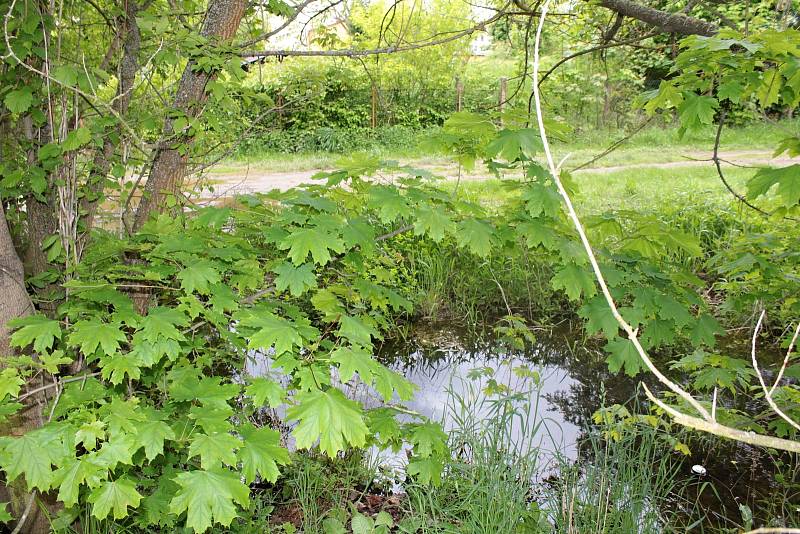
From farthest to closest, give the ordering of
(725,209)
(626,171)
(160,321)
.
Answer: (626,171) < (725,209) < (160,321)

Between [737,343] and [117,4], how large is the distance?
4389 millimetres

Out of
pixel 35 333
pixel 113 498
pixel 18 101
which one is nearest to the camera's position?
pixel 113 498

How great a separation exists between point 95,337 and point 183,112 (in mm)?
1068

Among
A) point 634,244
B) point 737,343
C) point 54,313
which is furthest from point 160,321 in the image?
point 737,343

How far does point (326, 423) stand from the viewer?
4.93 ft

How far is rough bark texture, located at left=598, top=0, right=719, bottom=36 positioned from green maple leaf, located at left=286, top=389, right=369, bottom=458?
2458 millimetres

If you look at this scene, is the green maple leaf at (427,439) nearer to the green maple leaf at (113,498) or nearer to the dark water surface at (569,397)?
the dark water surface at (569,397)

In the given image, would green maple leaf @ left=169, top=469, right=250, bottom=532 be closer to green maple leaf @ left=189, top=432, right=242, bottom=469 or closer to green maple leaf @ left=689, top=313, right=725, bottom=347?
green maple leaf @ left=189, top=432, right=242, bottom=469

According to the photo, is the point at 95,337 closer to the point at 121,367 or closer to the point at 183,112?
the point at 121,367

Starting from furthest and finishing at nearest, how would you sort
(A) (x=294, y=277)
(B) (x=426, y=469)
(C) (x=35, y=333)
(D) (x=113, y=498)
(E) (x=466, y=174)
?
(E) (x=466, y=174), (B) (x=426, y=469), (A) (x=294, y=277), (C) (x=35, y=333), (D) (x=113, y=498)

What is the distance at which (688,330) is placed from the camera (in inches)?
91.2

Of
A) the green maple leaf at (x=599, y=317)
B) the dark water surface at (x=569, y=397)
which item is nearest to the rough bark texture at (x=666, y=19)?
the green maple leaf at (x=599, y=317)

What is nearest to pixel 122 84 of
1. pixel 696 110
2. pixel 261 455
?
pixel 261 455

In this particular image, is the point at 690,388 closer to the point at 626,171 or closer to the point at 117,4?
the point at 117,4
